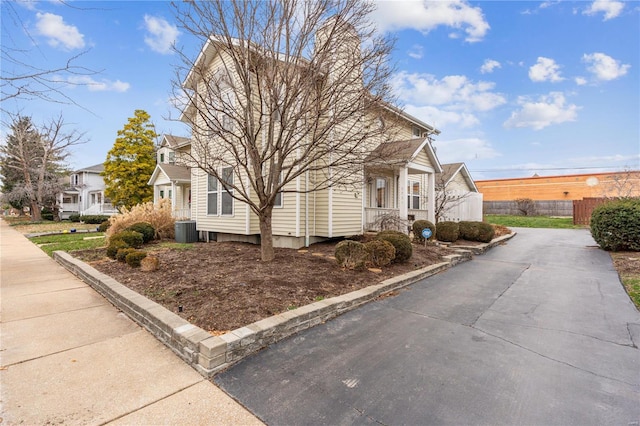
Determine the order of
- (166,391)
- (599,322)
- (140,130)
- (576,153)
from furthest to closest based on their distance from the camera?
(576,153) < (140,130) < (599,322) < (166,391)

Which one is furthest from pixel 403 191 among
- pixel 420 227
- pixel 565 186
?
pixel 565 186

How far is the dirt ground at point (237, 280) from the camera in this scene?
14.1ft

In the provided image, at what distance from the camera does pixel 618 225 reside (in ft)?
32.3

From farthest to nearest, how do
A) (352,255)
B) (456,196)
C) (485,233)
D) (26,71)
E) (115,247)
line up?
(456,196), (485,233), (115,247), (352,255), (26,71)

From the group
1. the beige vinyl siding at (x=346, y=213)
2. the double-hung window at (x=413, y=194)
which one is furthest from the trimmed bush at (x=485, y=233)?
the beige vinyl siding at (x=346, y=213)

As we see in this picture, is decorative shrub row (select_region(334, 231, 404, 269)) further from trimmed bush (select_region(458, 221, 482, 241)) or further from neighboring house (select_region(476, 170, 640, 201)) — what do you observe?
neighboring house (select_region(476, 170, 640, 201))

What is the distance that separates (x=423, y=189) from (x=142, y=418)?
1537cm

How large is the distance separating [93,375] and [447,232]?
10.8m

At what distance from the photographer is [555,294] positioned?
582 centimetres

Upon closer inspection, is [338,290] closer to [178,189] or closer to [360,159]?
[360,159]

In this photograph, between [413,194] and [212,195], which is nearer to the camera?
[212,195]

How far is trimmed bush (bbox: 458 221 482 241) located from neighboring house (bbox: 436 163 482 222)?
2070 mm

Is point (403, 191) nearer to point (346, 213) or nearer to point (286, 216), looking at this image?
point (346, 213)

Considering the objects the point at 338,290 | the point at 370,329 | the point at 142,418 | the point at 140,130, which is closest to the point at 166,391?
the point at 142,418
